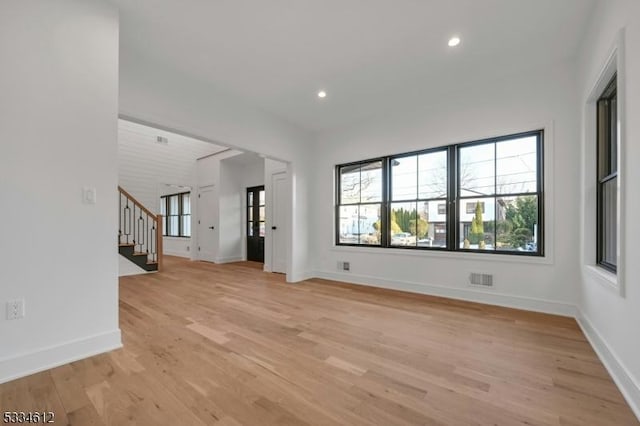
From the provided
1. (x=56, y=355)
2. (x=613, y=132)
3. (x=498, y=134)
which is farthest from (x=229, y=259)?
(x=613, y=132)

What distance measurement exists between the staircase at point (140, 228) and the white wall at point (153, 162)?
0.47 metres

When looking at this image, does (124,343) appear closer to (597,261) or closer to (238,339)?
(238,339)

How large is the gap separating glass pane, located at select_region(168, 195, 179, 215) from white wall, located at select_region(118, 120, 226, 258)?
4.63 ft

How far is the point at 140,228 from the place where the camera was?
22.3ft

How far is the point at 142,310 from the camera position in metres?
3.25

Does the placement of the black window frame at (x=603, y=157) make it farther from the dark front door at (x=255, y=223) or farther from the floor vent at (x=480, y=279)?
the dark front door at (x=255, y=223)

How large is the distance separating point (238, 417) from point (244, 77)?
3.43m

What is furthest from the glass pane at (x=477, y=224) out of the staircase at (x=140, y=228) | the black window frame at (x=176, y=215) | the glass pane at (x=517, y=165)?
the black window frame at (x=176, y=215)

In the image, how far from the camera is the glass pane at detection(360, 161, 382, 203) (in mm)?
4656

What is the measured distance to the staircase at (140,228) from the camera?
242 inches

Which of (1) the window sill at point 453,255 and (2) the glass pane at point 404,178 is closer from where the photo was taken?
(1) the window sill at point 453,255

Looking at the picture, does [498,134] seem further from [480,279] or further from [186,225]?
[186,225]

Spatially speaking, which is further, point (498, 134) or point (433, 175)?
point (433, 175)

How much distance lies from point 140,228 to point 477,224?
7.49 meters
